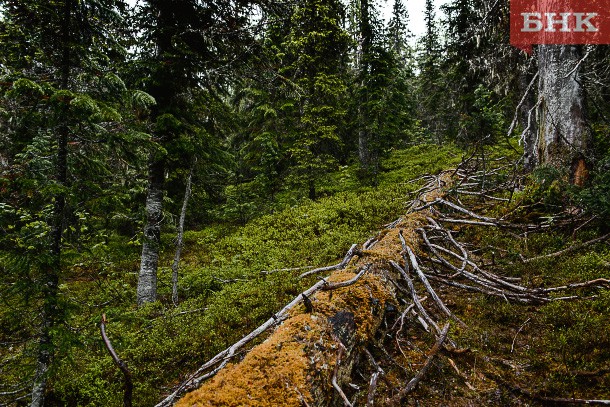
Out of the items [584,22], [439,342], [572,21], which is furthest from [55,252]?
[584,22]

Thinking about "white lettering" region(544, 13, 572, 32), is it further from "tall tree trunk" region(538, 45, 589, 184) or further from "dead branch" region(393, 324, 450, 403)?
"dead branch" region(393, 324, 450, 403)

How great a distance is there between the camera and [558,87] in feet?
21.2

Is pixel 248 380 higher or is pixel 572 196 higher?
pixel 572 196

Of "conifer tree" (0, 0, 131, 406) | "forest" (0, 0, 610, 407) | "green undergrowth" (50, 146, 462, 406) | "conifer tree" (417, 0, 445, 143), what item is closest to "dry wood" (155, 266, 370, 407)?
"forest" (0, 0, 610, 407)

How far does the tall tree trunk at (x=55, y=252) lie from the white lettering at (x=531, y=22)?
356 inches

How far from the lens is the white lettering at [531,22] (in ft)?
22.0

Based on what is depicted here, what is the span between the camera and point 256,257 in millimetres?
10008

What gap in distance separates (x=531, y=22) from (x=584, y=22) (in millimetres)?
1023

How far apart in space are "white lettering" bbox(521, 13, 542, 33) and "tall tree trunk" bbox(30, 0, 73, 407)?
29.7 ft

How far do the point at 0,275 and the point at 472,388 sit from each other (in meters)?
6.30

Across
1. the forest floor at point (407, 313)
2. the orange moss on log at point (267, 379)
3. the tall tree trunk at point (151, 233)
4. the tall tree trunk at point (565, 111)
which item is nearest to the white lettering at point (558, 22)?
the tall tree trunk at point (565, 111)

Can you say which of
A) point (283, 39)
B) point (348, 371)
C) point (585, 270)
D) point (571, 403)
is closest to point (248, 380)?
point (348, 371)

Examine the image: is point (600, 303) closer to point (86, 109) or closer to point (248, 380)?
point (248, 380)

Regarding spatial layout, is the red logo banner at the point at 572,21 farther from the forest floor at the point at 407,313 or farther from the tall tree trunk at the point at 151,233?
the tall tree trunk at the point at 151,233
